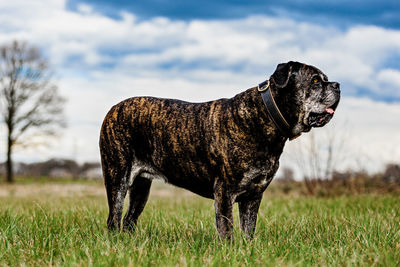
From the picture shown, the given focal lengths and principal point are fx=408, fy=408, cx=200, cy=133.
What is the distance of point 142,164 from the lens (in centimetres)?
523

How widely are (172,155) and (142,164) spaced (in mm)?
492

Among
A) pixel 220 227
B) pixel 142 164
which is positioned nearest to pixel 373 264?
pixel 220 227

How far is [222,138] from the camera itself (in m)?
4.57

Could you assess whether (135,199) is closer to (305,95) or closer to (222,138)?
(222,138)

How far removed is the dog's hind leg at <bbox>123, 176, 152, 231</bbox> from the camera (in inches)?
219

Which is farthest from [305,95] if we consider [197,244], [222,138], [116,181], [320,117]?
[116,181]

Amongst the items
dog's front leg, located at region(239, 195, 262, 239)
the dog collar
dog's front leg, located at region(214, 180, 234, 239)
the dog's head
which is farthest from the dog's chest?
the dog's head

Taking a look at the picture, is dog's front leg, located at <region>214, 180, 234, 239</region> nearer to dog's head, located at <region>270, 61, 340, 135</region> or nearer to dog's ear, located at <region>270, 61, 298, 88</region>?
dog's head, located at <region>270, 61, 340, 135</region>

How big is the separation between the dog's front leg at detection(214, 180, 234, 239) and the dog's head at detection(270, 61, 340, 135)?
1.06m

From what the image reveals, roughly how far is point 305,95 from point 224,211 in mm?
1540

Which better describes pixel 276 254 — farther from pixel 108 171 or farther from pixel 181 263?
pixel 108 171

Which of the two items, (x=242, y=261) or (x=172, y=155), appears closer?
(x=242, y=261)

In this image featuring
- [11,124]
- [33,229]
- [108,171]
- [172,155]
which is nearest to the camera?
[172,155]

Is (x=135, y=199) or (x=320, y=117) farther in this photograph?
(x=135, y=199)
